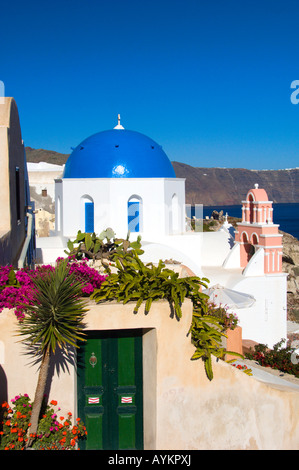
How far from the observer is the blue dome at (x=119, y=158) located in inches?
587

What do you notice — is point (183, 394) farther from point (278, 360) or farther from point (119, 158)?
point (119, 158)

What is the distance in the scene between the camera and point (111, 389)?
4414 mm

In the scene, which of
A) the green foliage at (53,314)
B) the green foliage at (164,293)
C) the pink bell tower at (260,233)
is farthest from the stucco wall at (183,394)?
the pink bell tower at (260,233)

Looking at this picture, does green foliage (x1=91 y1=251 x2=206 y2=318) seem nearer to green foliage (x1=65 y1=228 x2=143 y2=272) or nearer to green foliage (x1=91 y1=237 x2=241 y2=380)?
green foliage (x1=91 y1=237 x2=241 y2=380)

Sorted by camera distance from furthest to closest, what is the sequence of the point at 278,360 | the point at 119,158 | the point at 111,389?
the point at 119,158, the point at 278,360, the point at 111,389

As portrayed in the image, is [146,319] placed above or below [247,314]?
above

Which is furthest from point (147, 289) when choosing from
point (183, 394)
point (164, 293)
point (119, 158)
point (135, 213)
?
point (119, 158)

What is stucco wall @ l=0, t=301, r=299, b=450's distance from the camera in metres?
4.14

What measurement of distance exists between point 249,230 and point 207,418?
13.0 metres

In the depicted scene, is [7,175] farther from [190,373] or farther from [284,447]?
[284,447]

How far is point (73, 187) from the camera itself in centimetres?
1516

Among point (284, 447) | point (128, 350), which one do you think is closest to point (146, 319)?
point (128, 350)

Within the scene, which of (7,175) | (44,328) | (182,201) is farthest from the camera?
(182,201)

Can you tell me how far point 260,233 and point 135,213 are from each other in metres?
4.47
